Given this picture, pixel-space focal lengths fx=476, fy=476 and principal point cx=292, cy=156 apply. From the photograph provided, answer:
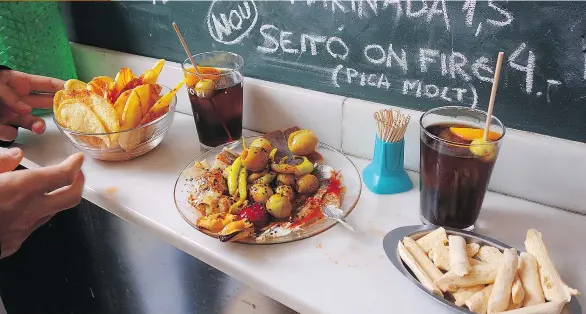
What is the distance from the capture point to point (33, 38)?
1.20 metres

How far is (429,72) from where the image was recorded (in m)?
0.90

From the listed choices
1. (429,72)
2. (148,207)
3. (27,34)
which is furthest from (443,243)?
(27,34)

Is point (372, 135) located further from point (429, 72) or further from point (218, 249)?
point (218, 249)

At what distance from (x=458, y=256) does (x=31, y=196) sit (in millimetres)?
694

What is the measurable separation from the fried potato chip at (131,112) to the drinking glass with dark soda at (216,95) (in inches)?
4.5

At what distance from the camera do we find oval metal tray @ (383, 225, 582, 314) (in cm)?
62

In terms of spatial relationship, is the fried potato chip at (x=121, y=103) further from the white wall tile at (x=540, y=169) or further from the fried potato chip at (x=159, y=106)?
the white wall tile at (x=540, y=169)

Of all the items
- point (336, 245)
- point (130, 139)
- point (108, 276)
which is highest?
point (130, 139)

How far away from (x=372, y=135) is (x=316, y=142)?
12 centimetres

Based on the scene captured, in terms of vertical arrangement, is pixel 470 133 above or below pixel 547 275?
above

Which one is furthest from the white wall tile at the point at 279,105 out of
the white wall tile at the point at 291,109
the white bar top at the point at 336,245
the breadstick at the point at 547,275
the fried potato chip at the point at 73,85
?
the breadstick at the point at 547,275

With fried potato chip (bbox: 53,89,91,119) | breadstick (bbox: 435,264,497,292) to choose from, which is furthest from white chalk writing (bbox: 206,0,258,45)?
breadstick (bbox: 435,264,497,292)

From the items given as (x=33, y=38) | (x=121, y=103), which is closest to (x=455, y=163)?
(x=121, y=103)

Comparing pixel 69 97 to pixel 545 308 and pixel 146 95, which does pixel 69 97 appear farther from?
pixel 545 308
